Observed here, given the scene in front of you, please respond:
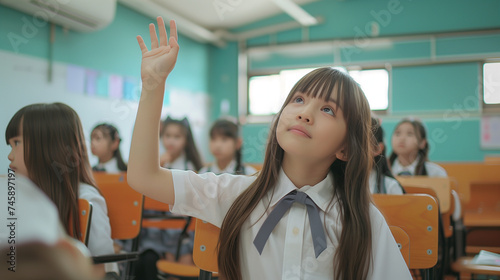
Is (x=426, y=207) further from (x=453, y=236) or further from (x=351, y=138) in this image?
(x=453, y=236)

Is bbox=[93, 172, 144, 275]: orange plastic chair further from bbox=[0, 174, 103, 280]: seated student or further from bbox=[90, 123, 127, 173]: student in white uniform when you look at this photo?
bbox=[90, 123, 127, 173]: student in white uniform

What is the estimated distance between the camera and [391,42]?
6031 mm

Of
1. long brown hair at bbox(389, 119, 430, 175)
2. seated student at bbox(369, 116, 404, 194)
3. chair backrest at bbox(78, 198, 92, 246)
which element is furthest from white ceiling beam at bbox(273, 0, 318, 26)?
chair backrest at bbox(78, 198, 92, 246)

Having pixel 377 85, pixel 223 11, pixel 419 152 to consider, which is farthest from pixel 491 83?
pixel 223 11

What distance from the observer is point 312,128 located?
0.88 metres

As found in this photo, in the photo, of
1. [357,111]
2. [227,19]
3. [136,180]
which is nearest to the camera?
[136,180]

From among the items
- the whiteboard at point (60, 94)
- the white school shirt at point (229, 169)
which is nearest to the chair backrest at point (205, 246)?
the white school shirt at point (229, 169)

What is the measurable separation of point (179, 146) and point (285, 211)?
7.90ft

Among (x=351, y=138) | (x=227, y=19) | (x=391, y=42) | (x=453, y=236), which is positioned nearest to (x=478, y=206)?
(x=453, y=236)

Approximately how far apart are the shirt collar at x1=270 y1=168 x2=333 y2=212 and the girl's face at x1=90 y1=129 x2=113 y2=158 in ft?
7.82

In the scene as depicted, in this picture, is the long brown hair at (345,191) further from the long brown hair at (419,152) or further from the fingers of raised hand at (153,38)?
the long brown hair at (419,152)

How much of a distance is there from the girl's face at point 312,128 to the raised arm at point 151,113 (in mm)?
259

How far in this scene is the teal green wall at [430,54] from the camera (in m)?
5.57

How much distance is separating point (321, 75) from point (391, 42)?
553 cm
